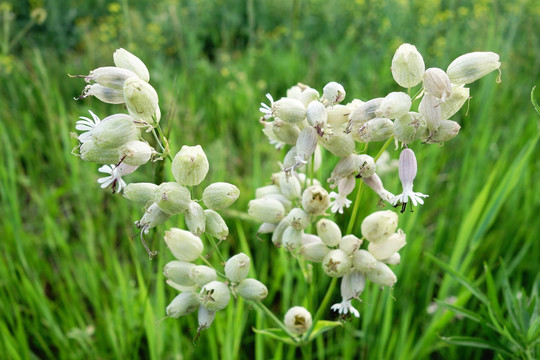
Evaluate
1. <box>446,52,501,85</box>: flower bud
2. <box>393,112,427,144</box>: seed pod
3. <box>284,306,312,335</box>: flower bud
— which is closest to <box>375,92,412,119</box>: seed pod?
<box>393,112,427,144</box>: seed pod

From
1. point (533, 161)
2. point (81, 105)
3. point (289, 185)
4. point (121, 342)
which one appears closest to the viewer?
point (289, 185)

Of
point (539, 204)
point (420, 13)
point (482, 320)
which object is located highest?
point (420, 13)

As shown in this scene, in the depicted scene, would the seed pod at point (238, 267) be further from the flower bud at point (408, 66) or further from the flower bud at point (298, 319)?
the flower bud at point (408, 66)

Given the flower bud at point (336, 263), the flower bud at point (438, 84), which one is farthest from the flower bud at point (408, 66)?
the flower bud at point (336, 263)

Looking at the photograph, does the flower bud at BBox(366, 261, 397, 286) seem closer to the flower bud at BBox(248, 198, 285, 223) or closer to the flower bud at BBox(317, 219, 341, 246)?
the flower bud at BBox(317, 219, 341, 246)

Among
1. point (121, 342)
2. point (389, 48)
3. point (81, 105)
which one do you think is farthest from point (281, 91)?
point (121, 342)

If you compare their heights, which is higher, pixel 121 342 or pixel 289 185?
pixel 289 185

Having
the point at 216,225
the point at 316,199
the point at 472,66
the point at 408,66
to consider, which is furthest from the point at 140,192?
the point at 472,66

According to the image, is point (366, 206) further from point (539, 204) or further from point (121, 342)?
point (121, 342)
